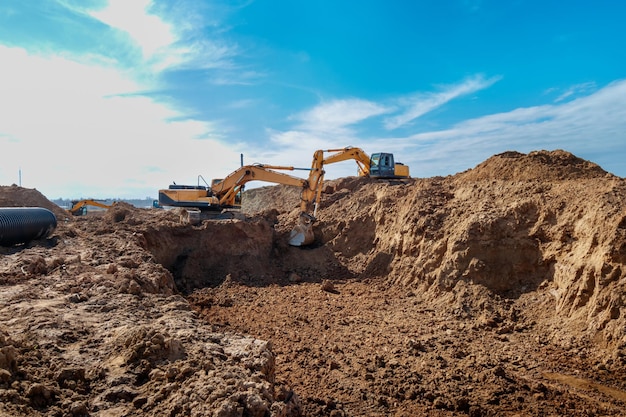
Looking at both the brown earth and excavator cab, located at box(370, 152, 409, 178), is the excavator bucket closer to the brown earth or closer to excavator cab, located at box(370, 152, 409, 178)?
the brown earth

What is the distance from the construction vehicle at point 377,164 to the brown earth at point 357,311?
4250 millimetres

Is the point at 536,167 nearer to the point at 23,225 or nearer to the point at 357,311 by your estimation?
the point at 357,311

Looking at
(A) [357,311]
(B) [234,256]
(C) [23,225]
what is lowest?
(A) [357,311]

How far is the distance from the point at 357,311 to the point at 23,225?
326 inches

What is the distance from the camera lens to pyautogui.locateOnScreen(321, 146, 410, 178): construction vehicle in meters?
18.6

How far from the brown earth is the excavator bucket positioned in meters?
0.45

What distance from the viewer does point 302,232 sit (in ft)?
50.0

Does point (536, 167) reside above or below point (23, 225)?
above

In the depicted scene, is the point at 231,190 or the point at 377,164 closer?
the point at 231,190

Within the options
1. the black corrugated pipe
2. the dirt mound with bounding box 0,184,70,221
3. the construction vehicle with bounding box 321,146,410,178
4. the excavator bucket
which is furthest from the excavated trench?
the dirt mound with bounding box 0,184,70,221

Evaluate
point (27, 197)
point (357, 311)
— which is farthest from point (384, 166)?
point (27, 197)

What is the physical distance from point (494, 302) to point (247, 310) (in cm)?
572

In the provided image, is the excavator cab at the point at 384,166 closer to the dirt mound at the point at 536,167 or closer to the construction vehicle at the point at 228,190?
the construction vehicle at the point at 228,190

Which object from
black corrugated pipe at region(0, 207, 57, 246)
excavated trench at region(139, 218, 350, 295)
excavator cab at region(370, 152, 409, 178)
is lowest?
excavated trench at region(139, 218, 350, 295)
